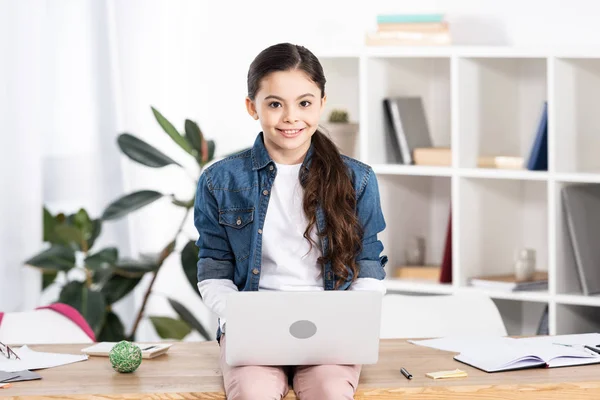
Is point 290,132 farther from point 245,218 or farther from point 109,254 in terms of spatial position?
point 109,254

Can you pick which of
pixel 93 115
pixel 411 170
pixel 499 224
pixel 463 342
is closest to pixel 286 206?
pixel 463 342

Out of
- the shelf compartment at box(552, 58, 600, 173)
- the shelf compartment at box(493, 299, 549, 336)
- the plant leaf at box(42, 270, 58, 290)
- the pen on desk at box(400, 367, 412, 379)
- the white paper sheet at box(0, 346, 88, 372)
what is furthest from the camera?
the plant leaf at box(42, 270, 58, 290)

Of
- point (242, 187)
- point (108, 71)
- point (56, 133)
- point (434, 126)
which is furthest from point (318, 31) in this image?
point (242, 187)

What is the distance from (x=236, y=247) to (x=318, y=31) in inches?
70.5

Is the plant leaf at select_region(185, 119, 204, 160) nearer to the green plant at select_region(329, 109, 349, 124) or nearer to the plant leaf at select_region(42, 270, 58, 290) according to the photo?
the green plant at select_region(329, 109, 349, 124)

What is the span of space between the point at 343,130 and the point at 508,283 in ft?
2.55

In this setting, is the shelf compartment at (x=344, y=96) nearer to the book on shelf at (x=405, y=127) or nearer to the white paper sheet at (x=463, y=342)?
the book on shelf at (x=405, y=127)

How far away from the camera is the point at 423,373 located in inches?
74.9

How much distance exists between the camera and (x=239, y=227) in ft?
6.79

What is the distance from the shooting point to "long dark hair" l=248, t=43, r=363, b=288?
2.03 m

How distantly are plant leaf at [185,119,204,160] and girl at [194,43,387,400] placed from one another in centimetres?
117

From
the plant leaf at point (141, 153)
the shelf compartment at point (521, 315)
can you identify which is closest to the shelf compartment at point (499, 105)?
the shelf compartment at point (521, 315)

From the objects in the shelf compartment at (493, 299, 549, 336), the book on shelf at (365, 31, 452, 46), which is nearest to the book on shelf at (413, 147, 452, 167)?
the book on shelf at (365, 31, 452, 46)

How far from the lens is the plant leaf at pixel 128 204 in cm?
326
